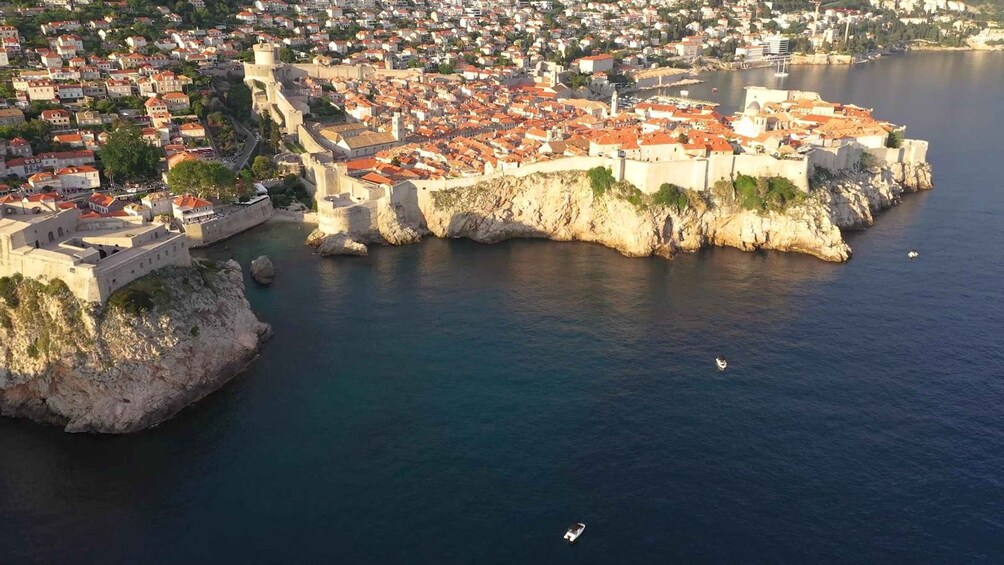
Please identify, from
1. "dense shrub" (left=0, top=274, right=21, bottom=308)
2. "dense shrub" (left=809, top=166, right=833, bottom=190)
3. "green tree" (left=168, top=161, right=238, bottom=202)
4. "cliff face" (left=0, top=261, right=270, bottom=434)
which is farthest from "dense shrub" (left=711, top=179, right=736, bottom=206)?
"dense shrub" (left=0, top=274, right=21, bottom=308)

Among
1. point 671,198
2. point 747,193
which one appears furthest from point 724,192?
point 671,198

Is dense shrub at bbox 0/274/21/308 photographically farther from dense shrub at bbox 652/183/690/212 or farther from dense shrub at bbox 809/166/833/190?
dense shrub at bbox 809/166/833/190

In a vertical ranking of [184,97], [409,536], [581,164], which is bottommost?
[409,536]

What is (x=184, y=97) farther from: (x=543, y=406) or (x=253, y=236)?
(x=543, y=406)

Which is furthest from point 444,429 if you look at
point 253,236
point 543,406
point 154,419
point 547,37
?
point 547,37

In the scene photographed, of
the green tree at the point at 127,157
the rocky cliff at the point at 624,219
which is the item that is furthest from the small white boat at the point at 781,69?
the green tree at the point at 127,157

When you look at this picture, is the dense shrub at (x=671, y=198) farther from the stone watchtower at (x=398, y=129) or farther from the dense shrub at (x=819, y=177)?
the stone watchtower at (x=398, y=129)
